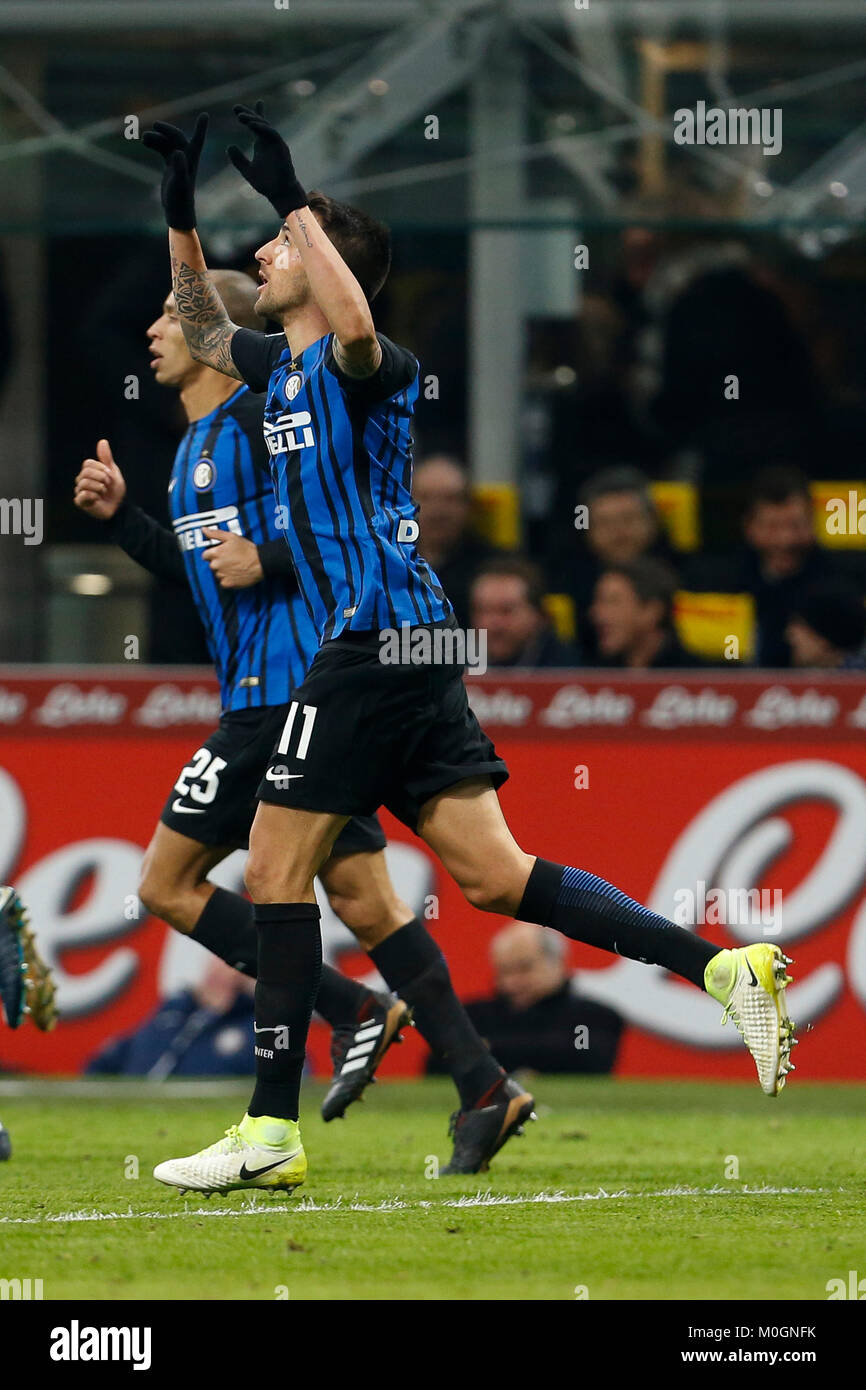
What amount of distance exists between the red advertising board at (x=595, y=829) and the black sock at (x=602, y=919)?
360 centimetres

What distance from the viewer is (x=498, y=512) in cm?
1199

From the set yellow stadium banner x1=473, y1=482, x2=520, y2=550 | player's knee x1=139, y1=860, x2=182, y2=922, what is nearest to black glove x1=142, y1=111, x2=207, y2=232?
player's knee x1=139, y1=860, x2=182, y2=922

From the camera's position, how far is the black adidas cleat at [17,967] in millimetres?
6512

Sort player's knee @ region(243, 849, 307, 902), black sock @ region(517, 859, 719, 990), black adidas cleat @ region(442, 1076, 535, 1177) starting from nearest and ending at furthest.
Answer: player's knee @ region(243, 849, 307, 902) → black sock @ region(517, 859, 719, 990) → black adidas cleat @ region(442, 1076, 535, 1177)

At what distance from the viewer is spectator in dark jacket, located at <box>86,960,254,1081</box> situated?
9.12 meters

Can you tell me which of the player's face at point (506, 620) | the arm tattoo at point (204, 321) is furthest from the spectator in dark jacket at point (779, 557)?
the arm tattoo at point (204, 321)

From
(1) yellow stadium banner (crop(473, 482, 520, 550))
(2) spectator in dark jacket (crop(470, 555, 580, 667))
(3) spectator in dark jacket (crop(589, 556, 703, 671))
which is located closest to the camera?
(3) spectator in dark jacket (crop(589, 556, 703, 671))

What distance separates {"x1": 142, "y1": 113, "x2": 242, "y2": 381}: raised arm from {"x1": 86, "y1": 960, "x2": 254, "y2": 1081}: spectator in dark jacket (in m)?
3.63

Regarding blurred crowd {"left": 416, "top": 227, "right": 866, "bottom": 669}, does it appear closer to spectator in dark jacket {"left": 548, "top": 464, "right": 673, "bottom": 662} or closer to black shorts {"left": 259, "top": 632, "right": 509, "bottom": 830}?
spectator in dark jacket {"left": 548, "top": 464, "right": 673, "bottom": 662}

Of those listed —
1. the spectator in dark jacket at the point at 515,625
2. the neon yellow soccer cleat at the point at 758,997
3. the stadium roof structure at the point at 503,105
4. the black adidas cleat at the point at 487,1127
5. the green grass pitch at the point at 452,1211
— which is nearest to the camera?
the green grass pitch at the point at 452,1211

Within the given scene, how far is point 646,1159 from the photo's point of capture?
21.8 ft

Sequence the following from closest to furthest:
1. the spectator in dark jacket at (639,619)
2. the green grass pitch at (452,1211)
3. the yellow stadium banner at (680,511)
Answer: the green grass pitch at (452,1211) < the spectator in dark jacket at (639,619) < the yellow stadium banner at (680,511)

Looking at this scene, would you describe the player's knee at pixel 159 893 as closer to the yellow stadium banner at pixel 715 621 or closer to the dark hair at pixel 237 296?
the dark hair at pixel 237 296

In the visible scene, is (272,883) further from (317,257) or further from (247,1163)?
(317,257)
